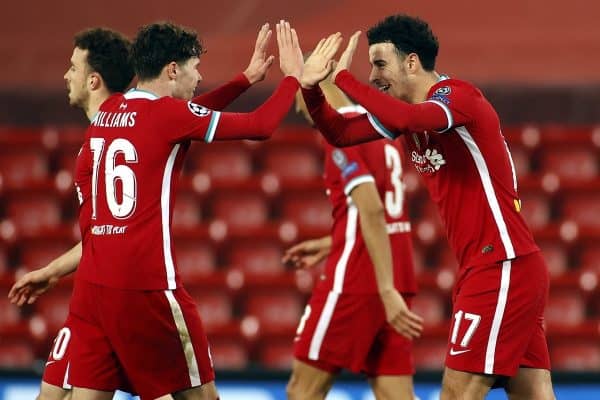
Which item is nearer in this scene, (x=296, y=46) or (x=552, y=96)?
(x=296, y=46)

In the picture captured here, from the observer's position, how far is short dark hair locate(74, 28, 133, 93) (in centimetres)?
466

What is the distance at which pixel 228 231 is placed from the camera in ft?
29.8

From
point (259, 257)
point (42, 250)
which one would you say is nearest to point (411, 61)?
point (259, 257)

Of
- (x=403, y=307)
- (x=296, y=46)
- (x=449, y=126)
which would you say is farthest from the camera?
(x=403, y=307)

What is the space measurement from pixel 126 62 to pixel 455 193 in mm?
1395

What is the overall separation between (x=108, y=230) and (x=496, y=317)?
4.58ft

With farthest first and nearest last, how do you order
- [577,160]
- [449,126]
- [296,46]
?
[577,160] → [296,46] → [449,126]

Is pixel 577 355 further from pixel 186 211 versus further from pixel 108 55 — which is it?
pixel 108 55

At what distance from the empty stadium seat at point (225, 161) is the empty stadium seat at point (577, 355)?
2.79 metres

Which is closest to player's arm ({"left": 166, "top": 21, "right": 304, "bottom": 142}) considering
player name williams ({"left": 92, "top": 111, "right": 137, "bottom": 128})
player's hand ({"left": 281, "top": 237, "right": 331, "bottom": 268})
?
player name williams ({"left": 92, "top": 111, "right": 137, "bottom": 128})

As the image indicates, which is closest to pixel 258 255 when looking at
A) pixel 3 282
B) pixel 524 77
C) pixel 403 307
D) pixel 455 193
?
pixel 3 282

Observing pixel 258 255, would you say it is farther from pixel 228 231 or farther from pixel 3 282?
pixel 3 282

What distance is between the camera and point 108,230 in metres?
4.18

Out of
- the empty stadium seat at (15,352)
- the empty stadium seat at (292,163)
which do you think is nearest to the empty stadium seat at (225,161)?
the empty stadium seat at (292,163)
